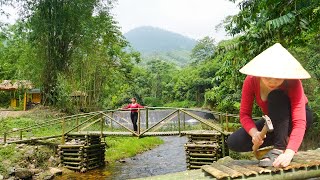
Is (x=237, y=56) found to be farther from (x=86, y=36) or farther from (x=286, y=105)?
(x=86, y=36)

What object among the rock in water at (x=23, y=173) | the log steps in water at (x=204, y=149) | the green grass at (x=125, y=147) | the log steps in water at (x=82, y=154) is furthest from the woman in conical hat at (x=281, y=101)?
the green grass at (x=125, y=147)

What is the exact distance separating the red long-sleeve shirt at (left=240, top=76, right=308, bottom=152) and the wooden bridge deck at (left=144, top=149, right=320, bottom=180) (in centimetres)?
15

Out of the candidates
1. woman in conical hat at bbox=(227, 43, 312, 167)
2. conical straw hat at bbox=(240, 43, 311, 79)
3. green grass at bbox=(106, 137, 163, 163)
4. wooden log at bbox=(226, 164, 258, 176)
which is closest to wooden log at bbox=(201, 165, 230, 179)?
wooden log at bbox=(226, 164, 258, 176)

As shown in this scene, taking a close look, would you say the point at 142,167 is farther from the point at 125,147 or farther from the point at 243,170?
the point at 243,170

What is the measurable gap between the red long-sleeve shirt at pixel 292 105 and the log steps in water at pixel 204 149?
923 centimetres

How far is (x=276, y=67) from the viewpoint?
272 cm

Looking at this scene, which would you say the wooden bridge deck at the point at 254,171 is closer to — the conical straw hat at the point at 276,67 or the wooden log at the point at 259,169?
the wooden log at the point at 259,169

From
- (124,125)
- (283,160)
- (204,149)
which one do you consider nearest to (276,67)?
(283,160)

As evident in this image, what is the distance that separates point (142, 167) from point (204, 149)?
3.03m

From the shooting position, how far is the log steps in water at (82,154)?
13367mm

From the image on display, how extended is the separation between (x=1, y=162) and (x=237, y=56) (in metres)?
8.29

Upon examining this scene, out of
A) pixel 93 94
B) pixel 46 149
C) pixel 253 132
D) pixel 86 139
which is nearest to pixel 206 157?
pixel 86 139

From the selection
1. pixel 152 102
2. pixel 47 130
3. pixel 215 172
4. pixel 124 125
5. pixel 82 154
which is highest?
pixel 152 102

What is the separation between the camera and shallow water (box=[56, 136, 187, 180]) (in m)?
12.6
